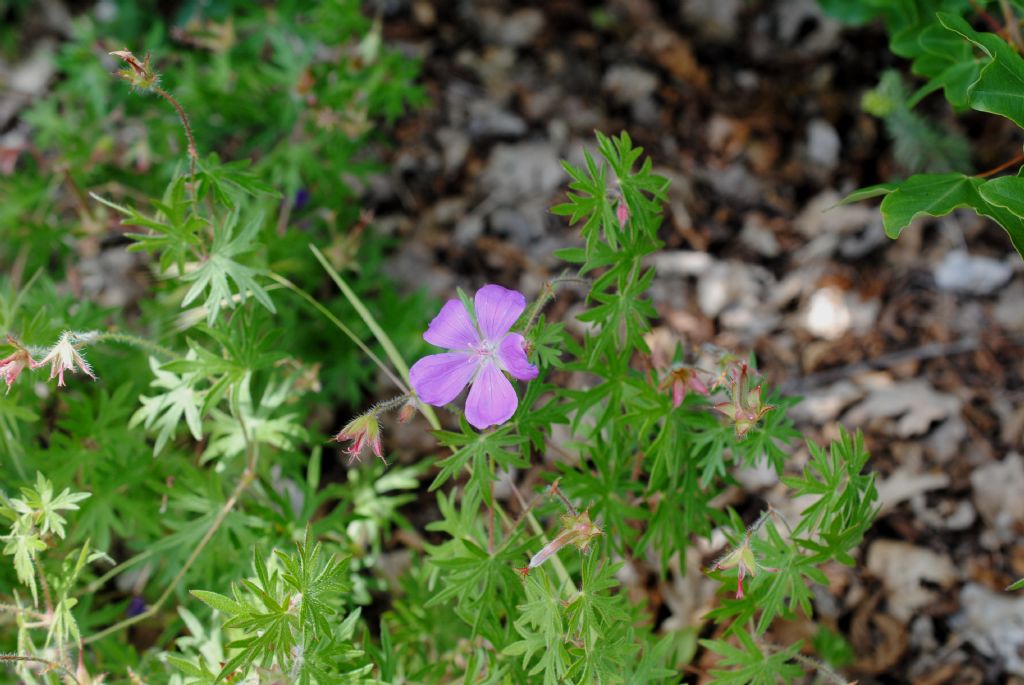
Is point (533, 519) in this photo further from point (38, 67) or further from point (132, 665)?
point (38, 67)

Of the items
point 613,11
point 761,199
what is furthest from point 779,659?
point 613,11

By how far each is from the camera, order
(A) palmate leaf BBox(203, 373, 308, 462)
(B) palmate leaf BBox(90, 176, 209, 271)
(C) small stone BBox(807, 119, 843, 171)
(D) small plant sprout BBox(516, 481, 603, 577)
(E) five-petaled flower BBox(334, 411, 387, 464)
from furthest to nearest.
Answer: (C) small stone BBox(807, 119, 843, 171)
(A) palmate leaf BBox(203, 373, 308, 462)
(B) palmate leaf BBox(90, 176, 209, 271)
(E) five-petaled flower BBox(334, 411, 387, 464)
(D) small plant sprout BBox(516, 481, 603, 577)

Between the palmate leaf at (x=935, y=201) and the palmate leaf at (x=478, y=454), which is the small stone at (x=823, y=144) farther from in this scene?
the palmate leaf at (x=478, y=454)

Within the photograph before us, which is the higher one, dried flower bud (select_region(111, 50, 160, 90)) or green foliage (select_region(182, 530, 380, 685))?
dried flower bud (select_region(111, 50, 160, 90))

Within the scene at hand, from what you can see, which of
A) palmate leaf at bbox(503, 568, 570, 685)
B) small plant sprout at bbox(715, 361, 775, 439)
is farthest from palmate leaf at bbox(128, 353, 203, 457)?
small plant sprout at bbox(715, 361, 775, 439)

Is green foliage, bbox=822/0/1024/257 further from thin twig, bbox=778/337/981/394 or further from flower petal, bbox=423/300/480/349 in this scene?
flower petal, bbox=423/300/480/349

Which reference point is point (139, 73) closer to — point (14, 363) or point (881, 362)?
point (14, 363)
